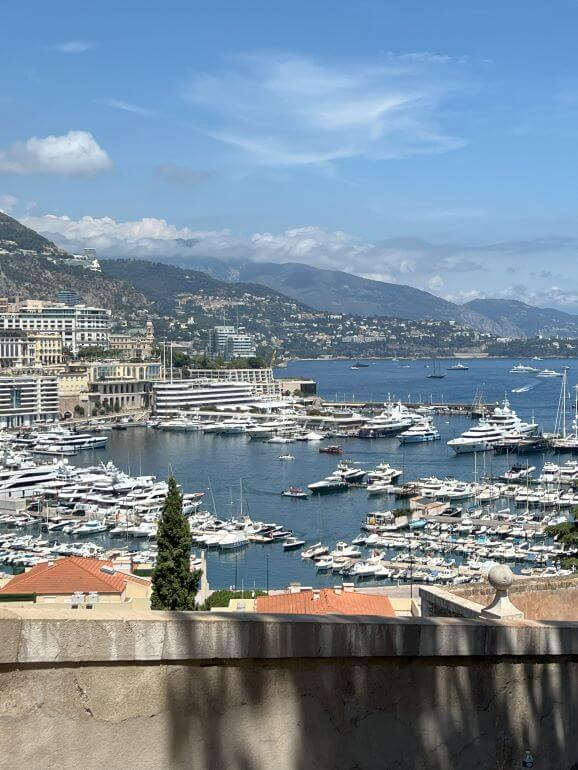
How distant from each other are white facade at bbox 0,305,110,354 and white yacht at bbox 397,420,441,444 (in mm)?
38147

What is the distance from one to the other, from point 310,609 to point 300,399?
56488mm

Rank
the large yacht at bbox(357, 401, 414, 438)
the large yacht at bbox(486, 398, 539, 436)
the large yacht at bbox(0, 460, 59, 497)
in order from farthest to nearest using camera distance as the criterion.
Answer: the large yacht at bbox(357, 401, 414, 438), the large yacht at bbox(486, 398, 539, 436), the large yacht at bbox(0, 460, 59, 497)

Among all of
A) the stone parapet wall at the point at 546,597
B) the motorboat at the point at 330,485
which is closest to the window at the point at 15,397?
the motorboat at the point at 330,485

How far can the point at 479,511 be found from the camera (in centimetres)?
2597

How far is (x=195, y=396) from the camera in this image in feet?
193

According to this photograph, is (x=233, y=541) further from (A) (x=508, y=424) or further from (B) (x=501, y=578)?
(A) (x=508, y=424)

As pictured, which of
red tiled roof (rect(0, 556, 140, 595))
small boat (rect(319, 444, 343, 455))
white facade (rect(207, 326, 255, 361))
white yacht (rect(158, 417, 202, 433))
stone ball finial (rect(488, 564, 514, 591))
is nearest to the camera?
stone ball finial (rect(488, 564, 514, 591))

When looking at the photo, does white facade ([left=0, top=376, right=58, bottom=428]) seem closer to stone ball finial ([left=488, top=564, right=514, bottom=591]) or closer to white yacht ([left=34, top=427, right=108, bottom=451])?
white yacht ([left=34, top=427, right=108, bottom=451])

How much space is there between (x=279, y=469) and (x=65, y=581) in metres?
26.3

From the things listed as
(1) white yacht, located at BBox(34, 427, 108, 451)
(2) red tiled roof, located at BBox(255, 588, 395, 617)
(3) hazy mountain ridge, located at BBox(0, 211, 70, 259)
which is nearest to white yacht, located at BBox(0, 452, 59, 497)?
(1) white yacht, located at BBox(34, 427, 108, 451)

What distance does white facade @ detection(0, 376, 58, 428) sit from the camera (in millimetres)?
52250

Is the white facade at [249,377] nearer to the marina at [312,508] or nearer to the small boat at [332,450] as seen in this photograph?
the marina at [312,508]

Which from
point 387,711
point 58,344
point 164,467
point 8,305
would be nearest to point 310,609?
point 387,711

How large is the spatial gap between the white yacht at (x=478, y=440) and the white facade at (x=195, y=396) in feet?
62.6
